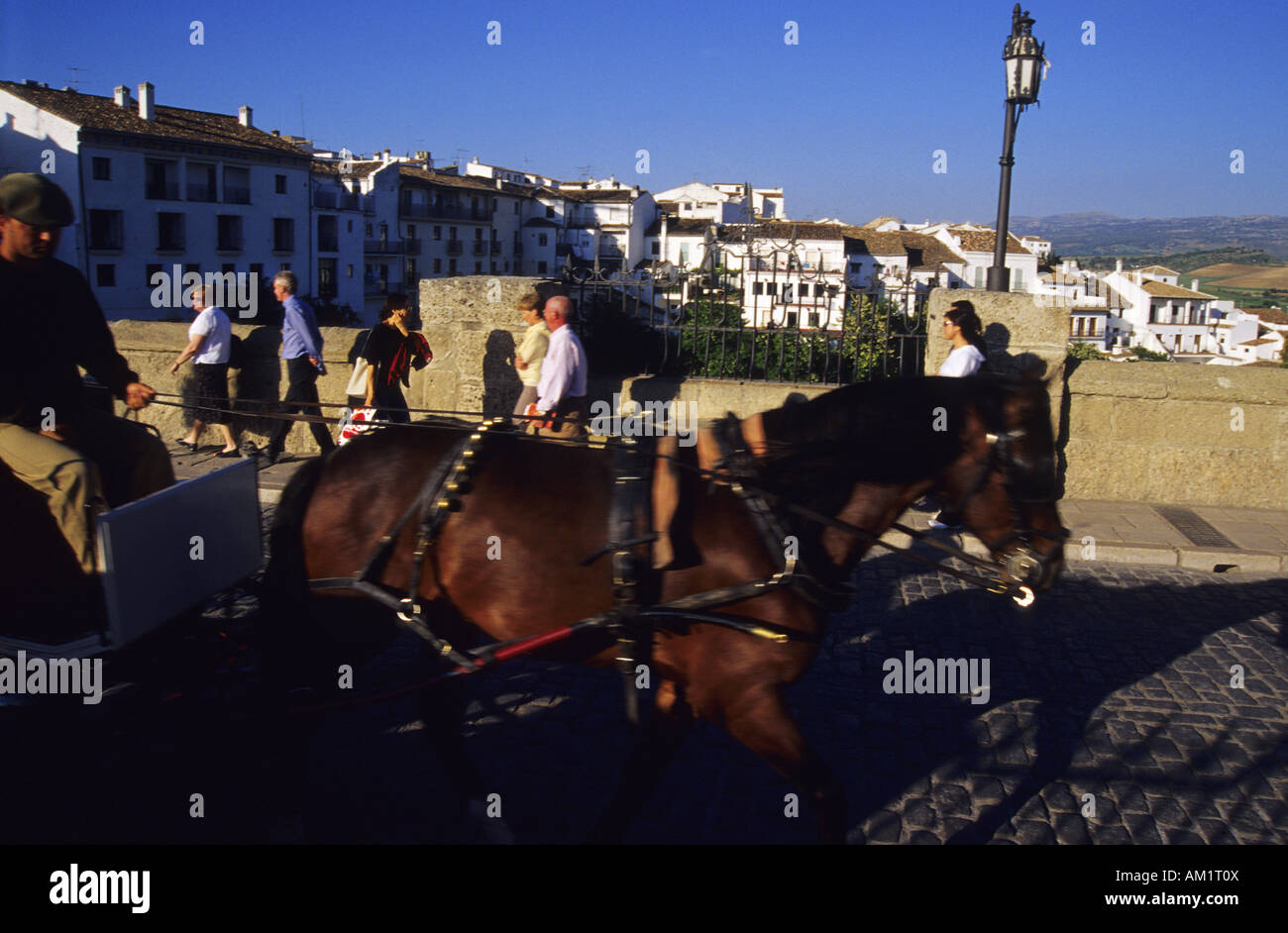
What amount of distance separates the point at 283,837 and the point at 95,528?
1388 millimetres

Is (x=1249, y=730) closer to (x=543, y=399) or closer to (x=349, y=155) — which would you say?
(x=543, y=399)

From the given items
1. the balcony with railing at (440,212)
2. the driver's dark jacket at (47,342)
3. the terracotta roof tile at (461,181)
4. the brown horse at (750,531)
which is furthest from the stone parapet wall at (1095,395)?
the balcony with railing at (440,212)

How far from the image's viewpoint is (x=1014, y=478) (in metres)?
3.37

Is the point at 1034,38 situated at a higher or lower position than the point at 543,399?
higher

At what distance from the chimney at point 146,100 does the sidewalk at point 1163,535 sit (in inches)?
1973

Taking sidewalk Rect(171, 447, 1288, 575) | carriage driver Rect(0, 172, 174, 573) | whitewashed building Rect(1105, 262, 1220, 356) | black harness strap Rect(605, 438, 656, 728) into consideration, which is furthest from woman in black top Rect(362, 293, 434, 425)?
whitewashed building Rect(1105, 262, 1220, 356)

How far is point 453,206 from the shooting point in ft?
241

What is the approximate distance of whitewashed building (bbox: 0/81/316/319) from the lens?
46.8 meters

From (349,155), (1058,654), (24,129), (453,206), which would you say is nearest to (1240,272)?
(453,206)

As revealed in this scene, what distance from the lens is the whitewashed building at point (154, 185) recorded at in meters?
46.8

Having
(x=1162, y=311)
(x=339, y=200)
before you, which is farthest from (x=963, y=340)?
(x=1162, y=311)

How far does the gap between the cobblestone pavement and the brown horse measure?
2.67ft

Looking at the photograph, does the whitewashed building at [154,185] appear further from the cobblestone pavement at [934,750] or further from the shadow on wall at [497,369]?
the cobblestone pavement at [934,750]
